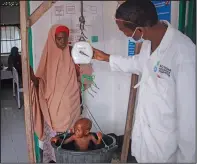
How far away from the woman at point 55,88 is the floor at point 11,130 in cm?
63

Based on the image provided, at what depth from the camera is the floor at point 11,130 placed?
117 inches

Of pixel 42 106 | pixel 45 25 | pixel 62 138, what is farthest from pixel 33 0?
pixel 62 138

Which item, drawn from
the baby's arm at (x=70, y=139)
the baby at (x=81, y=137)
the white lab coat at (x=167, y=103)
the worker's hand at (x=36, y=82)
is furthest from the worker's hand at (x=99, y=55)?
the worker's hand at (x=36, y=82)

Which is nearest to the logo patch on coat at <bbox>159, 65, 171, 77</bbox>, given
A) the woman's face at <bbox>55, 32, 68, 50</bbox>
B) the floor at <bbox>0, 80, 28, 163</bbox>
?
the woman's face at <bbox>55, 32, 68, 50</bbox>

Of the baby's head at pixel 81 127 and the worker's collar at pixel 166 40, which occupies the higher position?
the worker's collar at pixel 166 40

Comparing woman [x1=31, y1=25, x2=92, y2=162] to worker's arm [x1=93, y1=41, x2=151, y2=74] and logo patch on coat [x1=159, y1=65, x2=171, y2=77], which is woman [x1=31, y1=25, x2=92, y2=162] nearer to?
worker's arm [x1=93, y1=41, x2=151, y2=74]

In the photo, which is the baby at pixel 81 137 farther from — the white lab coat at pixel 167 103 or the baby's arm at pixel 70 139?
the white lab coat at pixel 167 103

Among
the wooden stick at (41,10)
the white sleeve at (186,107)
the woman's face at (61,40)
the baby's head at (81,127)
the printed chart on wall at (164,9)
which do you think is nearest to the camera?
the white sleeve at (186,107)

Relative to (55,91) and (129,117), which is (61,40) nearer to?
(55,91)

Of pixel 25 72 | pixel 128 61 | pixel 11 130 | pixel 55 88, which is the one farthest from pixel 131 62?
pixel 11 130

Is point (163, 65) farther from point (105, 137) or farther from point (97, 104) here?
point (97, 104)

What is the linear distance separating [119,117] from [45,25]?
3.90ft

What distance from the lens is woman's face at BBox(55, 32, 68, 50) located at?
224 cm

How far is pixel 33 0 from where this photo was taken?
2.26m
